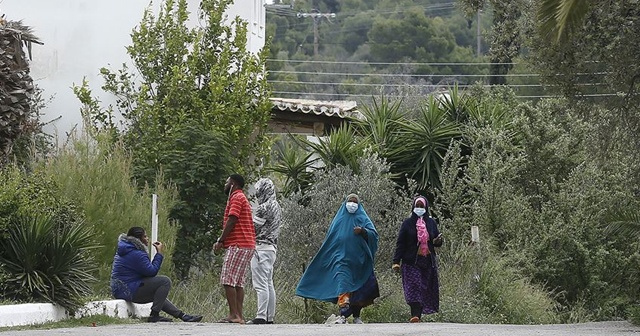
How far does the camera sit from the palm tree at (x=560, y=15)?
15.1 meters

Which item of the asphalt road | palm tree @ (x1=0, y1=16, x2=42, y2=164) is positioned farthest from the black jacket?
palm tree @ (x1=0, y1=16, x2=42, y2=164)

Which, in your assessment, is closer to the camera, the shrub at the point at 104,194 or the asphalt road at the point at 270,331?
the asphalt road at the point at 270,331

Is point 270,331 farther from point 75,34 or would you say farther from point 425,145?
point 75,34

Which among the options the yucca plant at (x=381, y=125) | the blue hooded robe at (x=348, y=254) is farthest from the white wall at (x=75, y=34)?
the blue hooded robe at (x=348, y=254)

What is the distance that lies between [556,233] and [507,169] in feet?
5.10

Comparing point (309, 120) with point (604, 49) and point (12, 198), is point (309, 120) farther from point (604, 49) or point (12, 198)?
point (12, 198)

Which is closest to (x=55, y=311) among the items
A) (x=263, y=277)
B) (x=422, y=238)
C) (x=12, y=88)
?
(x=263, y=277)

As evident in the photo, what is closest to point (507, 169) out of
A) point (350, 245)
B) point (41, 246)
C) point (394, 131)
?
point (394, 131)

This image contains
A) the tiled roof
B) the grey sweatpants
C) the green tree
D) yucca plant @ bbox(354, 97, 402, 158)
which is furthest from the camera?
the tiled roof

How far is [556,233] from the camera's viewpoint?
25031 millimetres

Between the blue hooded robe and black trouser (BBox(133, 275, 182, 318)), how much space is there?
8.87ft

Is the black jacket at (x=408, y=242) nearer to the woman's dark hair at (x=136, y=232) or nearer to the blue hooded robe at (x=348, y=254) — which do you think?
the blue hooded robe at (x=348, y=254)

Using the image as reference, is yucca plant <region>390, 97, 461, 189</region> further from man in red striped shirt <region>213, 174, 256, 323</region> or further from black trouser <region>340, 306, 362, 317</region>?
man in red striped shirt <region>213, 174, 256, 323</region>

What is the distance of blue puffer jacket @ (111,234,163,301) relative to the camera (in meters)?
16.2
